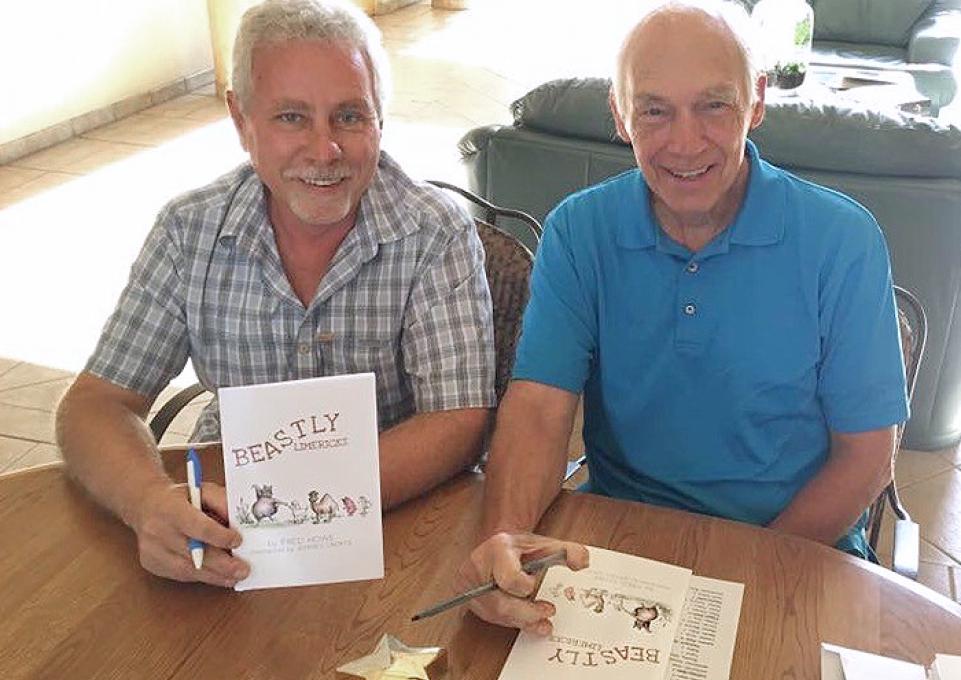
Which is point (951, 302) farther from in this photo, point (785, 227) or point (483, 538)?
point (483, 538)

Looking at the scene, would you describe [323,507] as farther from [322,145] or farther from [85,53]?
[85,53]

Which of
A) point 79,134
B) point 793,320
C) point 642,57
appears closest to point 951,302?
point 793,320

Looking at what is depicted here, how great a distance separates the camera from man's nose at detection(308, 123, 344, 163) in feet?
4.92

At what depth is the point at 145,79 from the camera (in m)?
6.33

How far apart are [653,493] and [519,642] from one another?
0.55 metres

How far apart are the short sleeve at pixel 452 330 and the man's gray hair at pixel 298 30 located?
0.27m

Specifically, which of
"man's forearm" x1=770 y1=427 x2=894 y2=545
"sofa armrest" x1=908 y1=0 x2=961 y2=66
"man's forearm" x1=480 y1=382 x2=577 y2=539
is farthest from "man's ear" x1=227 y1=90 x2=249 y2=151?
"sofa armrest" x1=908 y1=0 x2=961 y2=66

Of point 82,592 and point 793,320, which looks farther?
point 793,320

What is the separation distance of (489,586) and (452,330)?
0.51m

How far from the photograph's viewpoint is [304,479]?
1123 millimetres

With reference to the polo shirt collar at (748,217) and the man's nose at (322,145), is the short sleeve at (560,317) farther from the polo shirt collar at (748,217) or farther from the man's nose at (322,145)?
the man's nose at (322,145)

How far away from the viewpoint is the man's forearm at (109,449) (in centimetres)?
130

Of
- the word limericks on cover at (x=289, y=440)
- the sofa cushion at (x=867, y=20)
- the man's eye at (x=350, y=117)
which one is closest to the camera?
the word limericks on cover at (x=289, y=440)

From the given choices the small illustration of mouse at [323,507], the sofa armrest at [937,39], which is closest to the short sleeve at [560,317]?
the small illustration of mouse at [323,507]
